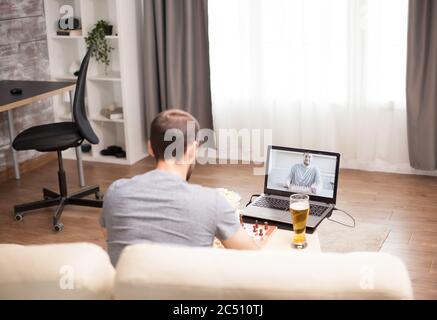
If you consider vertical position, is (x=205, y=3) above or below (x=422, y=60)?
above

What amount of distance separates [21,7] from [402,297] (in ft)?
14.2

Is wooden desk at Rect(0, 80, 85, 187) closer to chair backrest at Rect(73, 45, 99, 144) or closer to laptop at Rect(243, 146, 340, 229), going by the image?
chair backrest at Rect(73, 45, 99, 144)

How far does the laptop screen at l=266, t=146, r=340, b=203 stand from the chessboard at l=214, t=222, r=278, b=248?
488 mm

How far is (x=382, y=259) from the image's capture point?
1.52 m

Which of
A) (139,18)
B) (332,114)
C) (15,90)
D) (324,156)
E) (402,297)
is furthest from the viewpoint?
(139,18)

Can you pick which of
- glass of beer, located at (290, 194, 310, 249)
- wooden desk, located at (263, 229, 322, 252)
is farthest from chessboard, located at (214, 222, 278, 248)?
glass of beer, located at (290, 194, 310, 249)

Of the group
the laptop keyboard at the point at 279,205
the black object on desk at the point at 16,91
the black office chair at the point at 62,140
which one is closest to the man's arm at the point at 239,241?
the laptop keyboard at the point at 279,205

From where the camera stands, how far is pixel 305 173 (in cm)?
309

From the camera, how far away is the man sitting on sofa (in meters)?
1.90

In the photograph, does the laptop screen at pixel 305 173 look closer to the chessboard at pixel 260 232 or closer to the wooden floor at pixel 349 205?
the chessboard at pixel 260 232

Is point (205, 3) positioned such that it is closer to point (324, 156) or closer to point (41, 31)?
point (41, 31)

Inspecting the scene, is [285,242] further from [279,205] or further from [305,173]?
[305,173]

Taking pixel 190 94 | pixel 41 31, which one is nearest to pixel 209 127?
pixel 190 94

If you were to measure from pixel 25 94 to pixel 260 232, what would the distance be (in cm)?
238
